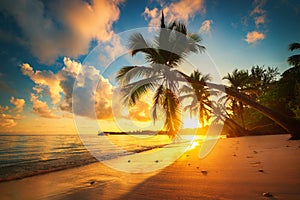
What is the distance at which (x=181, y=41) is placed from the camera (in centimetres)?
1016

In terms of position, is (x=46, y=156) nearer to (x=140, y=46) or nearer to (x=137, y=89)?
(x=137, y=89)

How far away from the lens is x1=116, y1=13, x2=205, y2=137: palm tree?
396 inches

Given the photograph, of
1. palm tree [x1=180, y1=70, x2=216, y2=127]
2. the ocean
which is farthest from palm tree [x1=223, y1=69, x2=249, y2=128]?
the ocean

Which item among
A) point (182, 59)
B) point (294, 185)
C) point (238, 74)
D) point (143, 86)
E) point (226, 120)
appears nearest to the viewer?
point (294, 185)

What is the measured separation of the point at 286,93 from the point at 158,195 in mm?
17218

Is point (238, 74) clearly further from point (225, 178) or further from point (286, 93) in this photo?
point (225, 178)

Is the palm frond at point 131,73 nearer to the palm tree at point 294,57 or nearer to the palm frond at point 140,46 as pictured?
the palm frond at point 140,46

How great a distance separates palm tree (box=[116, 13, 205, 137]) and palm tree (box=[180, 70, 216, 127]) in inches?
275

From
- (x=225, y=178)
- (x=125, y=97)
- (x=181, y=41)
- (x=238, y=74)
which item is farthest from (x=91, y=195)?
(x=238, y=74)

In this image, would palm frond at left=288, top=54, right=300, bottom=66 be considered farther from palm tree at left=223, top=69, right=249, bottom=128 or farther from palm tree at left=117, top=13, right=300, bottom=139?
palm tree at left=117, top=13, right=300, bottom=139

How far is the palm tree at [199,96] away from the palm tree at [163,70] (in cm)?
700

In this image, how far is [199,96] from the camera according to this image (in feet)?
61.3

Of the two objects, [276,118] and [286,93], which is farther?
[286,93]

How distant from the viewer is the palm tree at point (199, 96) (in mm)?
18328
